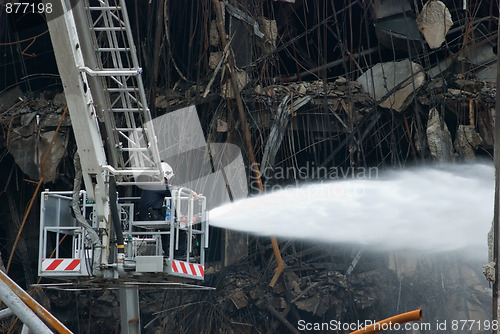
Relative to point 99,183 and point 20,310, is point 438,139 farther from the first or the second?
point 20,310

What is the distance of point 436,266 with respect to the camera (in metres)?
16.5

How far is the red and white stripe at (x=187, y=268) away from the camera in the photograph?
1065cm

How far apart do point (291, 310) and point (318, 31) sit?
6056mm

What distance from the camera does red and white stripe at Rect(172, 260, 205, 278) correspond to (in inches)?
419

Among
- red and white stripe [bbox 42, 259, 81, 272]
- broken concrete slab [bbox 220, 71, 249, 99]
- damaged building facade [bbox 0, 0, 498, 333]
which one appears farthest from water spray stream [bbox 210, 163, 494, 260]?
red and white stripe [bbox 42, 259, 81, 272]

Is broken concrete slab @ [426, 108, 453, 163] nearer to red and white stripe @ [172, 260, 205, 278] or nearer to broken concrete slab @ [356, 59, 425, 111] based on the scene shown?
broken concrete slab @ [356, 59, 425, 111]

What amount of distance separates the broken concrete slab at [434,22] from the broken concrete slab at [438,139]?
1.51 meters

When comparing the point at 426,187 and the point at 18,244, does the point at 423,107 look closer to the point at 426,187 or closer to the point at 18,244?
the point at 426,187

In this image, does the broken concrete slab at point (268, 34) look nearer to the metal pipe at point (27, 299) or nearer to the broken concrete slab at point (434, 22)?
the broken concrete slab at point (434, 22)

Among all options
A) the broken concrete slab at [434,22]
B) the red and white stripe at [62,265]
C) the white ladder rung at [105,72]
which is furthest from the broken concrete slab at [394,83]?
the red and white stripe at [62,265]

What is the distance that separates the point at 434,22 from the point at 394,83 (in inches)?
59.3

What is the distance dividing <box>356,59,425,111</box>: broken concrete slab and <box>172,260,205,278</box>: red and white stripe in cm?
701

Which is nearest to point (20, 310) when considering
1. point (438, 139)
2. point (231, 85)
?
point (231, 85)

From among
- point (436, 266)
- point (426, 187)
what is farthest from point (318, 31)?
point (436, 266)
